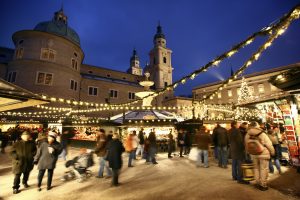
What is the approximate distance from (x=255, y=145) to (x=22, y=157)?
7.34 meters

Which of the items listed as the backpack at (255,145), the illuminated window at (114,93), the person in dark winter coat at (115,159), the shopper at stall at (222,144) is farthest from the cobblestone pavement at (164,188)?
the illuminated window at (114,93)

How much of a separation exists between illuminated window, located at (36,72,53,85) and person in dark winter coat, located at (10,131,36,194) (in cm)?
2457

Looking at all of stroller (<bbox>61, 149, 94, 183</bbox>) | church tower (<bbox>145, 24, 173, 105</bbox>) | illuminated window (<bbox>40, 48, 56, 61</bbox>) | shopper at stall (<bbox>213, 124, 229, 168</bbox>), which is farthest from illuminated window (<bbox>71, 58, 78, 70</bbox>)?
shopper at stall (<bbox>213, 124, 229, 168</bbox>)

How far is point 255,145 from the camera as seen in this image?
5.41 metres

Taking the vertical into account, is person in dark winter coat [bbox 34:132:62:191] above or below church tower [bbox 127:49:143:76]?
below

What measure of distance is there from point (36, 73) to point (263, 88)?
43.2 meters

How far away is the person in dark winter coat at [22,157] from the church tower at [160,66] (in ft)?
135

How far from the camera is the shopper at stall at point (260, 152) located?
17.6ft

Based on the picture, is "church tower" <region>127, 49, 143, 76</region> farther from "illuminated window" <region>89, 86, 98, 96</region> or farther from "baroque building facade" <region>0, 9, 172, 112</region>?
"illuminated window" <region>89, 86, 98, 96</region>

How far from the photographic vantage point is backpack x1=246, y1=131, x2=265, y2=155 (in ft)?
17.6

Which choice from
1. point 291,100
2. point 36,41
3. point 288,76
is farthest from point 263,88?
point 36,41

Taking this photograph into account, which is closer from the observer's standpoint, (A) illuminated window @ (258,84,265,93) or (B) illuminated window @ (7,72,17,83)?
(B) illuminated window @ (7,72,17,83)

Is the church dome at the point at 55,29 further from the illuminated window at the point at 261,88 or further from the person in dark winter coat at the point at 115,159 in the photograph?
the illuminated window at the point at 261,88

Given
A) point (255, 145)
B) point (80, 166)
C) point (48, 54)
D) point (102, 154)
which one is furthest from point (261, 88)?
point (80, 166)
